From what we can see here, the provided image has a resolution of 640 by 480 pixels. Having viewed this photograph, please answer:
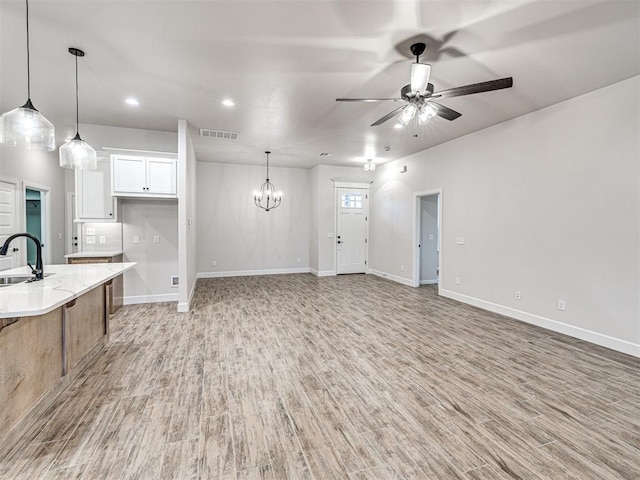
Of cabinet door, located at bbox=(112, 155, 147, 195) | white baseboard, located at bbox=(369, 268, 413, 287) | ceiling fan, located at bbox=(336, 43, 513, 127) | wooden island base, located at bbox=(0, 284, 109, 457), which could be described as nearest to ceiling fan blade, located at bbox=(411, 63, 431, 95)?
ceiling fan, located at bbox=(336, 43, 513, 127)

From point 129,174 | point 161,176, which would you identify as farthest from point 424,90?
point 129,174

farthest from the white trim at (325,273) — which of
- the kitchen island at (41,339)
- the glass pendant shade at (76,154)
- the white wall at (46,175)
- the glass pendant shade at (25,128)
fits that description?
the glass pendant shade at (25,128)

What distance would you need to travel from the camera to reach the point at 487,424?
2.12 m

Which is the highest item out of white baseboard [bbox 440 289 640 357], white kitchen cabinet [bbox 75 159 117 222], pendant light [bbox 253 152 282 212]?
pendant light [bbox 253 152 282 212]

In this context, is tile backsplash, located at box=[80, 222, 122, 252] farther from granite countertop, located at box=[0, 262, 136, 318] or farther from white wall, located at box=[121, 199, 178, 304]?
granite countertop, located at box=[0, 262, 136, 318]

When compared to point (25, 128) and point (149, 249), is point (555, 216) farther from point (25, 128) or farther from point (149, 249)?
point (149, 249)

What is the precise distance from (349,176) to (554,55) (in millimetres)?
5592

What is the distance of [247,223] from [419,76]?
21.1 feet

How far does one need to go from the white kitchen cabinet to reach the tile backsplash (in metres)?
0.32

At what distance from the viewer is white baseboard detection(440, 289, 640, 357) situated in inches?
131

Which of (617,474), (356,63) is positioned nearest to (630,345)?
(617,474)

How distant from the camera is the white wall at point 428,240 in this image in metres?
7.08

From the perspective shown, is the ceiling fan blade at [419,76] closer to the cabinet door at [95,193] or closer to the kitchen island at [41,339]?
the kitchen island at [41,339]

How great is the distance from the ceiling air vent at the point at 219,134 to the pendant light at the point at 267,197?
2629 millimetres
